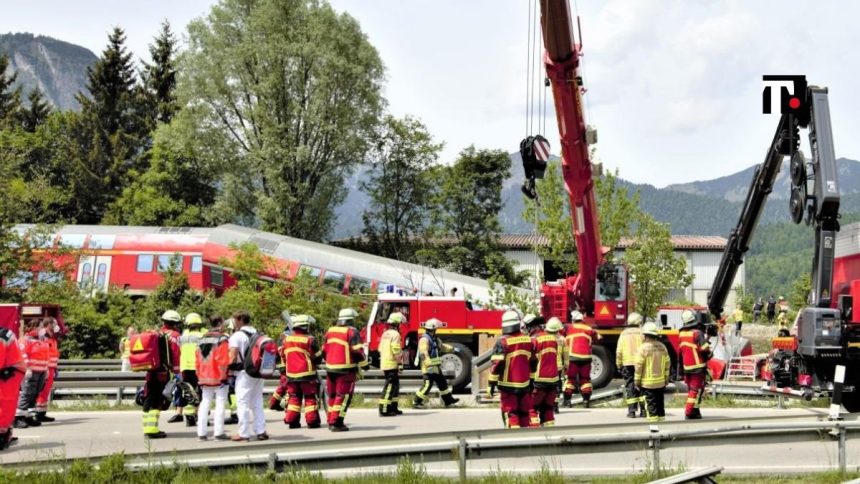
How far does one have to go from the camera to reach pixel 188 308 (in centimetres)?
3362

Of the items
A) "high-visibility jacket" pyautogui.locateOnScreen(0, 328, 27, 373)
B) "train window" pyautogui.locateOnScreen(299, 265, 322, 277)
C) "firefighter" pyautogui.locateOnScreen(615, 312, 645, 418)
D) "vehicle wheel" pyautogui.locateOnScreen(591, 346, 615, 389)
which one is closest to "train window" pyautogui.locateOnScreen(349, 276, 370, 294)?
"train window" pyautogui.locateOnScreen(299, 265, 322, 277)

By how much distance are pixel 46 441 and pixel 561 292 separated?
11741 millimetres

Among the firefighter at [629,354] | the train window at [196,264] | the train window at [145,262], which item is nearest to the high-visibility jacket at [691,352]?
the firefighter at [629,354]

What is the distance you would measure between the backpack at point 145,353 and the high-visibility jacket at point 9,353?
1.49 meters

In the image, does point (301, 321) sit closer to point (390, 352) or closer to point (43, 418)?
point (390, 352)

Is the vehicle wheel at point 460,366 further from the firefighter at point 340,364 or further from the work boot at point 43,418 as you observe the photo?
the work boot at point 43,418

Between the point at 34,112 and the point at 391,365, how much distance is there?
6833 cm

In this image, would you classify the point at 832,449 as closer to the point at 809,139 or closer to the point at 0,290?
the point at 809,139

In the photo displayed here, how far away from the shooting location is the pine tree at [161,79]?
67.8m

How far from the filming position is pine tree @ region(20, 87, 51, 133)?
75.1 metres

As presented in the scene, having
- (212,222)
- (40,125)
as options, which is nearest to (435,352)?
(212,222)

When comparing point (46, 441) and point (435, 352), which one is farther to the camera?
point (435, 352)

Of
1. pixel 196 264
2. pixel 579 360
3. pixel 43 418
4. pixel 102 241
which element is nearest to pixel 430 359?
pixel 579 360

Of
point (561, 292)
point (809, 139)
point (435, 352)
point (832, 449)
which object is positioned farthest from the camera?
point (561, 292)
